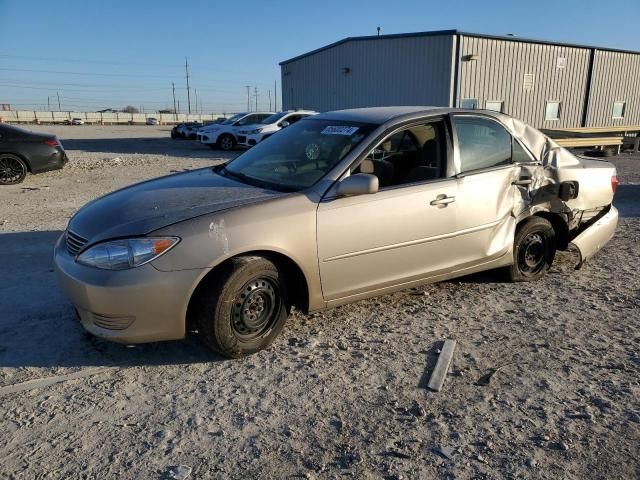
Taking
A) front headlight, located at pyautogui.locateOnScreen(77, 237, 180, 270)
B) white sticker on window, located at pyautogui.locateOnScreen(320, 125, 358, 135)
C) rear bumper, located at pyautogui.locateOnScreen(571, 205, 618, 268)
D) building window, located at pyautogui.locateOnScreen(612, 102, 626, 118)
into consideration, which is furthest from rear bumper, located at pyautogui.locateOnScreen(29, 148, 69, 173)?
building window, located at pyautogui.locateOnScreen(612, 102, 626, 118)

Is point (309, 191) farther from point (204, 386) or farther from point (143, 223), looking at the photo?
point (204, 386)

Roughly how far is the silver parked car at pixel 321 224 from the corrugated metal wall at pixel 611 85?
23199mm

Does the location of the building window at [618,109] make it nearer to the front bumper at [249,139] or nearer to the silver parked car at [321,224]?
the front bumper at [249,139]

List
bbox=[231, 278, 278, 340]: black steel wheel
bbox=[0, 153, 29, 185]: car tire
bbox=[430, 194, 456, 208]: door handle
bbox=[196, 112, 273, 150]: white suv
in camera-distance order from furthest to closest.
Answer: bbox=[196, 112, 273, 150]: white suv < bbox=[0, 153, 29, 185]: car tire < bbox=[430, 194, 456, 208]: door handle < bbox=[231, 278, 278, 340]: black steel wheel

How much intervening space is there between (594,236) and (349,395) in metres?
3.62

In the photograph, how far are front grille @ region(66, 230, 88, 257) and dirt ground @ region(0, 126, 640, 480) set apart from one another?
0.69 meters

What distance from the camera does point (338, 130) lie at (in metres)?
4.15

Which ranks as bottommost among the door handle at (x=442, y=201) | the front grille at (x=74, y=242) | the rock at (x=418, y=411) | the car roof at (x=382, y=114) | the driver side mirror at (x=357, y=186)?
the rock at (x=418, y=411)

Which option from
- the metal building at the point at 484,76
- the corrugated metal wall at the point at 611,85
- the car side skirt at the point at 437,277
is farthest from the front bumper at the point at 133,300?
the corrugated metal wall at the point at 611,85

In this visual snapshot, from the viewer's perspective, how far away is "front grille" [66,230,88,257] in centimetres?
327

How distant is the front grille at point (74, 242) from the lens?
10.7ft

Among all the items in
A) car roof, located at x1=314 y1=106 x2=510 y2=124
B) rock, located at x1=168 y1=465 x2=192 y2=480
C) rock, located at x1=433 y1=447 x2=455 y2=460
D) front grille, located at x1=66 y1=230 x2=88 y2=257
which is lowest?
rock, located at x1=433 y1=447 x2=455 y2=460

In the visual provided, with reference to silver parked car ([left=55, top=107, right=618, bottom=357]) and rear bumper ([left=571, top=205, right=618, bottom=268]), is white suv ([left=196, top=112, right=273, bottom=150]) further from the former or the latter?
rear bumper ([left=571, top=205, right=618, bottom=268])

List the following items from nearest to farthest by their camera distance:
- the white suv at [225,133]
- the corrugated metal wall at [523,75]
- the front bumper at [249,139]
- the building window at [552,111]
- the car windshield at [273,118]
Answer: the front bumper at [249,139]
the car windshield at [273,118]
the white suv at [225,133]
the corrugated metal wall at [523,75]
the building window at [552,111]
